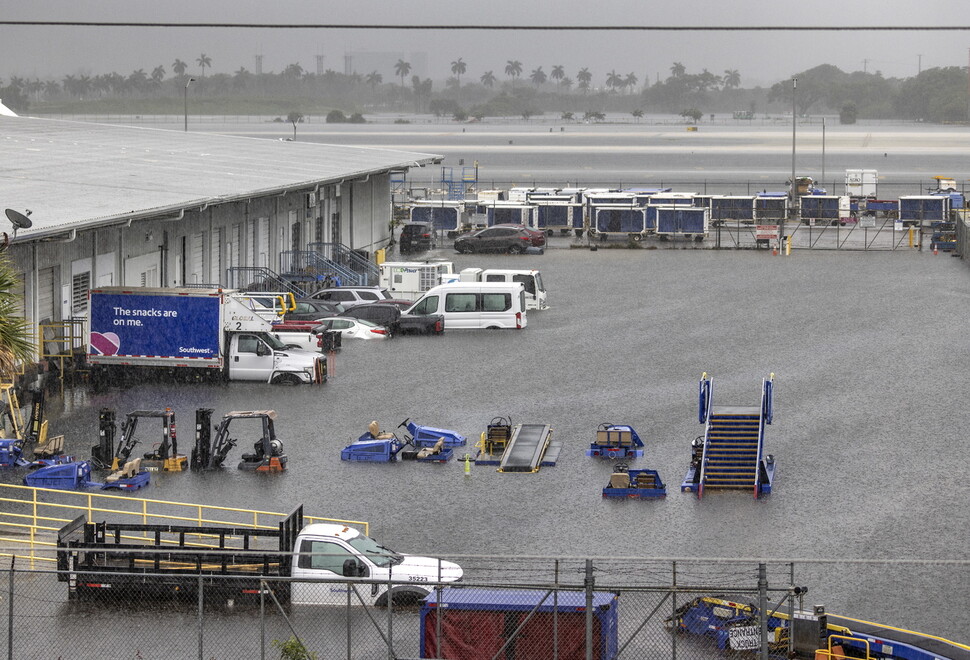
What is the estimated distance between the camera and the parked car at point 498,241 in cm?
5675

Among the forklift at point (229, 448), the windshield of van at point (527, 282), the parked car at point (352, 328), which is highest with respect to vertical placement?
the windshield of van at point (527, 282)

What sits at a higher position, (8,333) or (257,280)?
(8,333)

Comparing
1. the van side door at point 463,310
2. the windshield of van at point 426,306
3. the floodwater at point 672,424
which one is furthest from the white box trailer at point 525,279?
the windshield of van at point 426,306

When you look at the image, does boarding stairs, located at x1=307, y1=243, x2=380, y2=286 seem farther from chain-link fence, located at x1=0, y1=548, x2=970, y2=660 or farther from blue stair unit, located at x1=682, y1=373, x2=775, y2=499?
chain-link fence, located at x1=0, y1=548, x2=970, y2=660

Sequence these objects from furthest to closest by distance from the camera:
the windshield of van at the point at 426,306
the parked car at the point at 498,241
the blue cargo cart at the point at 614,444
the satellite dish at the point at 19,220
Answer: the parked car at the point at 498,241
the windshield of van at the point at 426,306
the satellite dish at the point at 19,220
the blue cargo cart at the point at 614,444

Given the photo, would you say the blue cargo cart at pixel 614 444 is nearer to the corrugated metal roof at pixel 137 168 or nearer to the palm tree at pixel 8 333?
the palm tree at pixel 8 333

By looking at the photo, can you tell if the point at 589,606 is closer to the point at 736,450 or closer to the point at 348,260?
the point at 736,450

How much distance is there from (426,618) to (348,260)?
37657 millimetres

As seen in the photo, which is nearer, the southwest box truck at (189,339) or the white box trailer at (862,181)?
the southwest box truck at (189,339)

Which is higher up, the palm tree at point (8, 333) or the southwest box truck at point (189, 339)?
the palm tree at point (8, 333)

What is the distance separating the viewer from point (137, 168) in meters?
43.1

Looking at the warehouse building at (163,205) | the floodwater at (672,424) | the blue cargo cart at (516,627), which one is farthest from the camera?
the warehouse building at (163,205)

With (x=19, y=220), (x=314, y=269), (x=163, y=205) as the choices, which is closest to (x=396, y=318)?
(x=163, y=205)

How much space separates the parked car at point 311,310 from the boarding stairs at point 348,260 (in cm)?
1013
